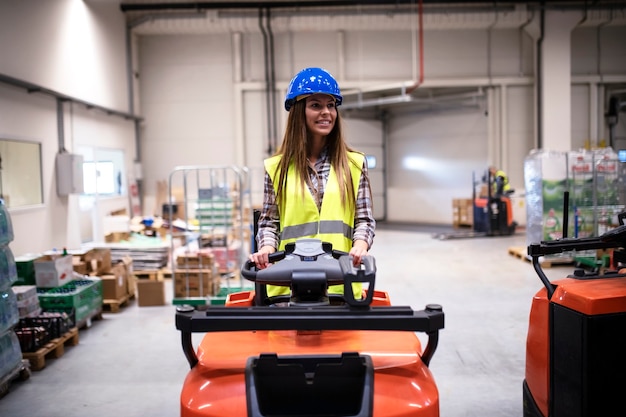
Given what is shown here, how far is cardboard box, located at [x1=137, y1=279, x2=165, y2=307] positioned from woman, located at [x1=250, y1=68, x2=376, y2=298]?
220 inches

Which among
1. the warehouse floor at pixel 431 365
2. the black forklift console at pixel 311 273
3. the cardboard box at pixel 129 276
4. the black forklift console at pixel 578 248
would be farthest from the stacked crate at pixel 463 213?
the black forklift console at pixel 311 273

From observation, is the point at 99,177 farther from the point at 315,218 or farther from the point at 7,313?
the point at 315,218

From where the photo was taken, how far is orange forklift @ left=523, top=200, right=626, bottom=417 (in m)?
2.05

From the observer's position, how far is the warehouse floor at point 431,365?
4238 millimetres

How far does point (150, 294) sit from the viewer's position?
7625 millimetres

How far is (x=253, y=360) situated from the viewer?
5.50 feet

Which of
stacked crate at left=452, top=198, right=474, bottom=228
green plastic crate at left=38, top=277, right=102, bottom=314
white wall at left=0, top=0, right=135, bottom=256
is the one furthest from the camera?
stacked crate at left=452, top=198, right=474, bottom=228

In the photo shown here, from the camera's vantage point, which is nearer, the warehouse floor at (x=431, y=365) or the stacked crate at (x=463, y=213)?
the warehouse floor at (x=431, y=365)

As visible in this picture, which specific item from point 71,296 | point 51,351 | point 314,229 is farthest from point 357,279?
point 71,296

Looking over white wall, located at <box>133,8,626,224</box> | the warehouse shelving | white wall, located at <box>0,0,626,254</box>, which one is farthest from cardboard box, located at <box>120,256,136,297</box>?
white wall, located at <box>133,8,626,224</box>

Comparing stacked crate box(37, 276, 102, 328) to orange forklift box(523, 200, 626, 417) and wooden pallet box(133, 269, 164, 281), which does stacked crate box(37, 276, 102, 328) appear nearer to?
wooden pallet box(133, 269, 164, 281)

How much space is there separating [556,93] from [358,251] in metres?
14.6

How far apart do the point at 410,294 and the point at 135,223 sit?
6.60 metres

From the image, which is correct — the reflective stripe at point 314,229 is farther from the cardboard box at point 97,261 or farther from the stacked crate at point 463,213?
the stacked crate at point 463,213
